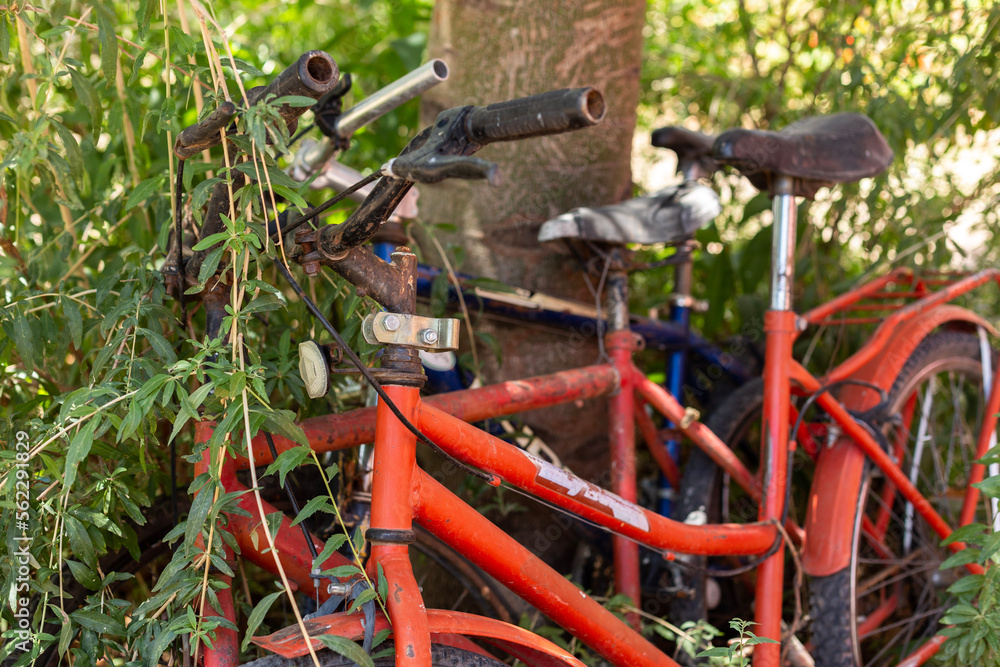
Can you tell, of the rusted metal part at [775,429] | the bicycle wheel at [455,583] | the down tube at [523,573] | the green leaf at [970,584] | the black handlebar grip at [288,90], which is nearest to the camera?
the black handlebar grip at [288,90]

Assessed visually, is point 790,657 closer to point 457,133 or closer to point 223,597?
point 223,597

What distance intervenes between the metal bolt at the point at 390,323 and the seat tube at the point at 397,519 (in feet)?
0.29

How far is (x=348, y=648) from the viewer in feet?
3.24

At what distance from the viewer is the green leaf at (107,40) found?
4.23 ft

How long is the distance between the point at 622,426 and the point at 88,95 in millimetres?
1286

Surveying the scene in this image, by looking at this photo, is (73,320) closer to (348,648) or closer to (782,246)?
(348,648)

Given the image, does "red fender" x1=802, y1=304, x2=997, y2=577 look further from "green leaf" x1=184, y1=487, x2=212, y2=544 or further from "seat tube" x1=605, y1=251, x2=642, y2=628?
"green leaf" x1=184, y1=487, x2=212, y2=544

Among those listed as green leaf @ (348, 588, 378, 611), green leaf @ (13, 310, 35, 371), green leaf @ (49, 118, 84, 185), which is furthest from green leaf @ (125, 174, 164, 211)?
green leaf @ (348, 588, 378, 611)

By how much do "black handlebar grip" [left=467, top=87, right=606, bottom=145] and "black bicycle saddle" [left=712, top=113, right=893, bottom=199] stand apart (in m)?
0.88

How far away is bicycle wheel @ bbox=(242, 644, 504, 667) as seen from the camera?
1.06 m

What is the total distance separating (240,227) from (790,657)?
1581 mm

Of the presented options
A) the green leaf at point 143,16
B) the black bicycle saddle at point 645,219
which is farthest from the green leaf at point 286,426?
the black bicycle saddle at point 645,219

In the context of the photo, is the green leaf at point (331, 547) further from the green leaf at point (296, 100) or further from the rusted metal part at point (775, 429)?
the rusted metal part at point (775, 429)

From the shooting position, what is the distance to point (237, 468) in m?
1.22
